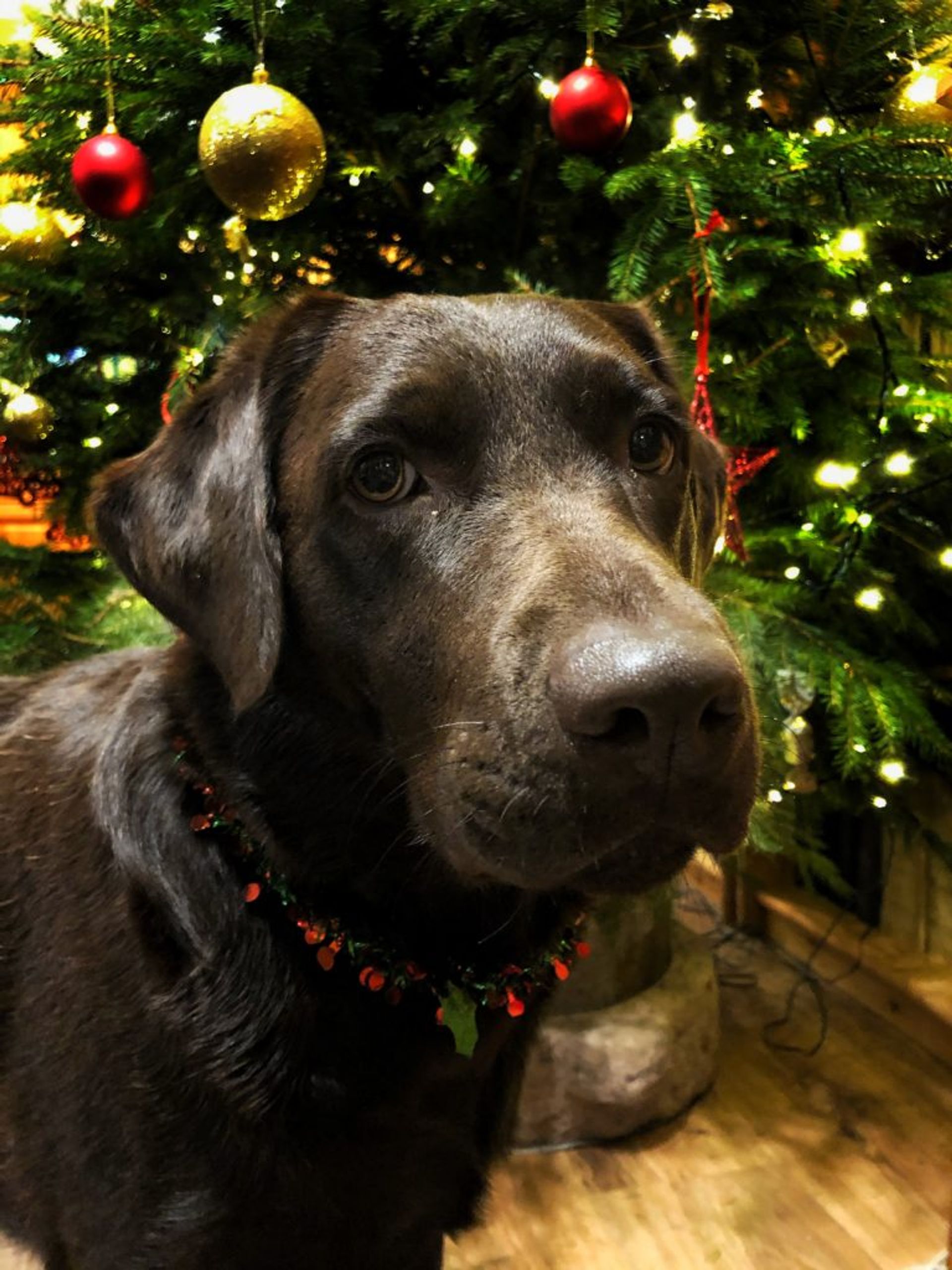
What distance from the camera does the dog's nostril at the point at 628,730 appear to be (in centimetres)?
68

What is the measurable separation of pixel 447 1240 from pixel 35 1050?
3.28 feet

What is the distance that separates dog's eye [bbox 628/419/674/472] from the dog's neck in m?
0.43

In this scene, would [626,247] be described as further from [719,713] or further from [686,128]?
[719,713]

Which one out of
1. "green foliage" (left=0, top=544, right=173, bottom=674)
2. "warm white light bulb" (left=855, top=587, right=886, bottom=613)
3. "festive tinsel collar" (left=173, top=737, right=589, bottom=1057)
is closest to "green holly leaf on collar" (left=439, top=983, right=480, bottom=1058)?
"festive tinsel collar" (left=173, top=737, right=589, bottom=1057)

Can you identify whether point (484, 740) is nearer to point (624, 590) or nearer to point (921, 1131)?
point (624, 590)

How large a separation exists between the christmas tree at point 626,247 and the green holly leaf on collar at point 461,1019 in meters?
0.78

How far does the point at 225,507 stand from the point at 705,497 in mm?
640

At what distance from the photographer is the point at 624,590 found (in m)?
0.76

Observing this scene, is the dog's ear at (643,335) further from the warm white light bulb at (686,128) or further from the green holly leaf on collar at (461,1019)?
the green holly leaf on collar at (461,1019)

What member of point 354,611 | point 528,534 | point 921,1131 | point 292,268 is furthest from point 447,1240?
point 292,268

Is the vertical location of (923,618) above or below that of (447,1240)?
above

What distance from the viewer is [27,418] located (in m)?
1.81

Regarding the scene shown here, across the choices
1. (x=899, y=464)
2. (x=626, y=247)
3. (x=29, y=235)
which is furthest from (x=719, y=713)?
(x=29, y=235)

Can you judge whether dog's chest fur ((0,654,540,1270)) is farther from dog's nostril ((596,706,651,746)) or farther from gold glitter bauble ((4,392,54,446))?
gold glitter bauble ((4,392,54,446))
